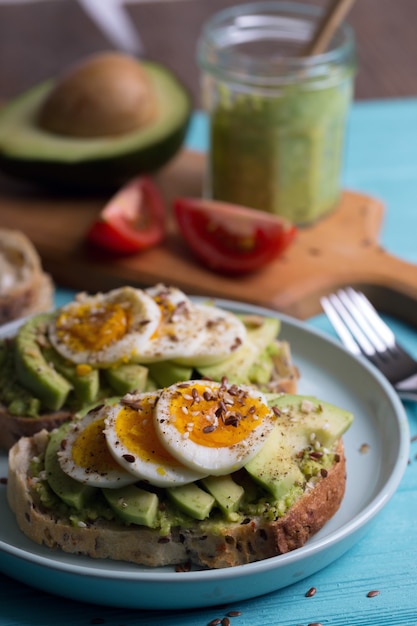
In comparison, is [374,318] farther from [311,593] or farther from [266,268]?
[311,593]

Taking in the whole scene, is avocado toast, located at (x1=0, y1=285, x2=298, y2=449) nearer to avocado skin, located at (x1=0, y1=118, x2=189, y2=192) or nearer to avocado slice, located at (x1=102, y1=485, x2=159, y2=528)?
avocado slice, located at (x1=102, y1=485, x2=159, y2=528)

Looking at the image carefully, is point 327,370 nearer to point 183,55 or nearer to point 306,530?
point 306,530

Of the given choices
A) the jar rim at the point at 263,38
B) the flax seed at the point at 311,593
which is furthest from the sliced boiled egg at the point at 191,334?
the jar rim at the point at 263,38

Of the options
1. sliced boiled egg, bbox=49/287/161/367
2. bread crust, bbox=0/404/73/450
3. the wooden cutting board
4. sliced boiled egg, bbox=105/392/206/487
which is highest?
sliced boiled egg, bbox=105/392/206/487

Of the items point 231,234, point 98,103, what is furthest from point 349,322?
point 98,103

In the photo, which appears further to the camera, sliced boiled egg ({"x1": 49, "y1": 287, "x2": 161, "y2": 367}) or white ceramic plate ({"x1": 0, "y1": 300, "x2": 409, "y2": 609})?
sliced boiled egg ({"x1": 49, "y1": 287, "x2": 161, "y2": 367})

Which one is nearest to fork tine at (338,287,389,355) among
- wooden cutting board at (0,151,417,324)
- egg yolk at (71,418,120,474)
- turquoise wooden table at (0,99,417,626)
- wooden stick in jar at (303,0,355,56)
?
wooden cutting board at (0,151,417,324)
